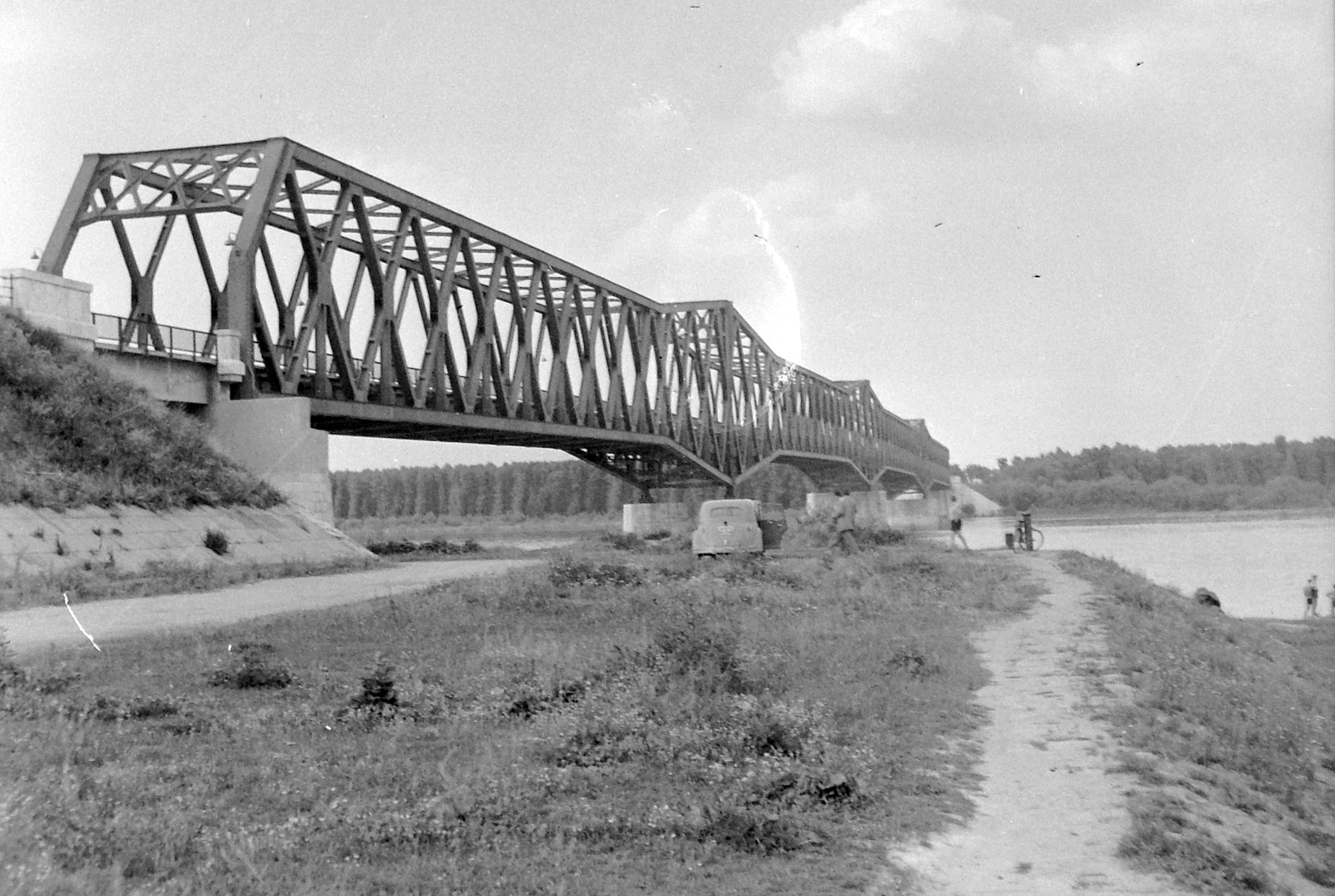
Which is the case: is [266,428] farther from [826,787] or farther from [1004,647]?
[826,787]

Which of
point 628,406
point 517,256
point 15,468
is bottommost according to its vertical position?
point 15,468

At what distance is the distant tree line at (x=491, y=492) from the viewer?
424 ft

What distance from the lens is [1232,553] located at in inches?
2309

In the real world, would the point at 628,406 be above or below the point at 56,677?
above

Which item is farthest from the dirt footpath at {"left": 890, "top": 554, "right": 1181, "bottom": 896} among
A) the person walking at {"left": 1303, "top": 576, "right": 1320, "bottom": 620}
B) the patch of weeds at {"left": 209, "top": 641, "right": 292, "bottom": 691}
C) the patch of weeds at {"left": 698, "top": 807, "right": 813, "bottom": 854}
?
the person walking at {"left": 1303, "top": 576, "right": 1320, "bottom": 620}

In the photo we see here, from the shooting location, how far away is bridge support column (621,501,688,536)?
3492 inches

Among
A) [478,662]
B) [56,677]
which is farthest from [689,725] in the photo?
[56,677]

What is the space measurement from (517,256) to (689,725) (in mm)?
52723

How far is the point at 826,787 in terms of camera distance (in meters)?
8.51

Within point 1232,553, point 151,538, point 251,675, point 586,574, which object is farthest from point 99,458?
point 1232,553

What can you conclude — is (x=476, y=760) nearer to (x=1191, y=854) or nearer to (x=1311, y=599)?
(x=1191, y=854)

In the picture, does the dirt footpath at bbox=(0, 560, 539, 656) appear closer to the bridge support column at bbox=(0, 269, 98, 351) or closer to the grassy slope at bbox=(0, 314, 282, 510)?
the grassy slope at bbox=(0, 314, 282, 510)

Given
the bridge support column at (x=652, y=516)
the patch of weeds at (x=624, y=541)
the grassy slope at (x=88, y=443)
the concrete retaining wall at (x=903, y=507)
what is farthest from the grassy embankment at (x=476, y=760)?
the concrete retaining wall at (x=903, y=507)

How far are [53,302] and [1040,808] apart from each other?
94.2 ft
